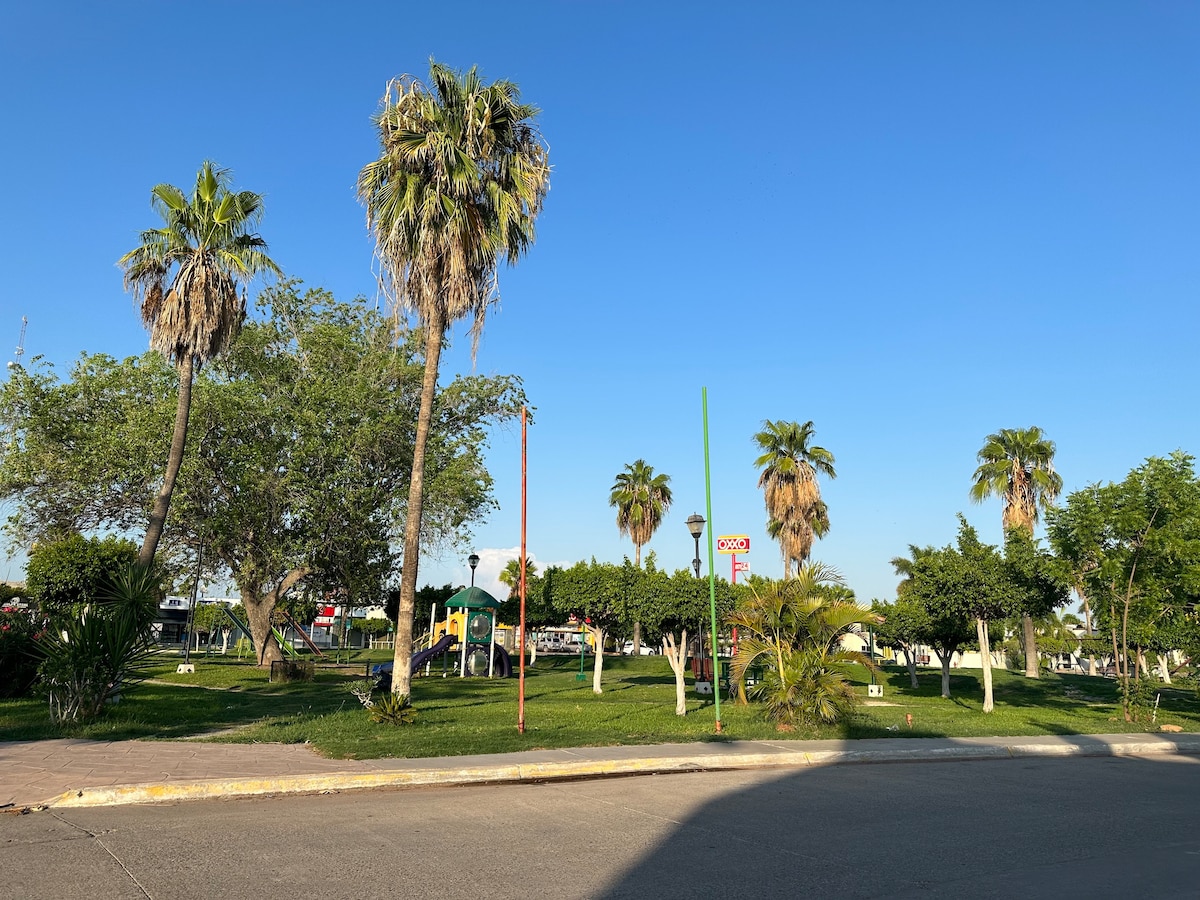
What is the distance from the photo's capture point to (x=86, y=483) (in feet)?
91.7

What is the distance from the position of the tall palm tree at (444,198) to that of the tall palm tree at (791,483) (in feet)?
86.0

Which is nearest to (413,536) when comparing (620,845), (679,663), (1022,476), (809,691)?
(679,663)

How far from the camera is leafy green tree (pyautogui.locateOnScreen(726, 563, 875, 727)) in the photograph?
1658cm

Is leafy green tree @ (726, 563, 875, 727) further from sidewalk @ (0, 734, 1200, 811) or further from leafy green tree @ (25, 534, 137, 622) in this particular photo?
leafy green tree @ (25, 534, 137, 622)

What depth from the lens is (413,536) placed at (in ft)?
58.6

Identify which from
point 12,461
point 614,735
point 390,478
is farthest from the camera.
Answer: point 390,478

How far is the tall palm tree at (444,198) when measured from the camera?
59.0ft

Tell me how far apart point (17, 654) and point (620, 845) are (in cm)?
1725

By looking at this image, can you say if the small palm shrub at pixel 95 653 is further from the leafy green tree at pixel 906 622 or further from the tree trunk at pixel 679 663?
the leafy green tree at pixel 906 622

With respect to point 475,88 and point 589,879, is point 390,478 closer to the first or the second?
point 475,88

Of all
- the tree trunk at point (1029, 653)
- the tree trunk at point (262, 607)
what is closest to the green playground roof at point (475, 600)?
the tree trunk at point (262, 607)

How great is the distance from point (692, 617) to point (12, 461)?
22.6 metres

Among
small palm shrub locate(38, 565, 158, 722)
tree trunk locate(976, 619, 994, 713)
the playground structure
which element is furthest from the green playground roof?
small palm shrub locate(38, 565, 158, 722)

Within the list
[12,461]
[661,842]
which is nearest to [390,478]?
[12,461]
